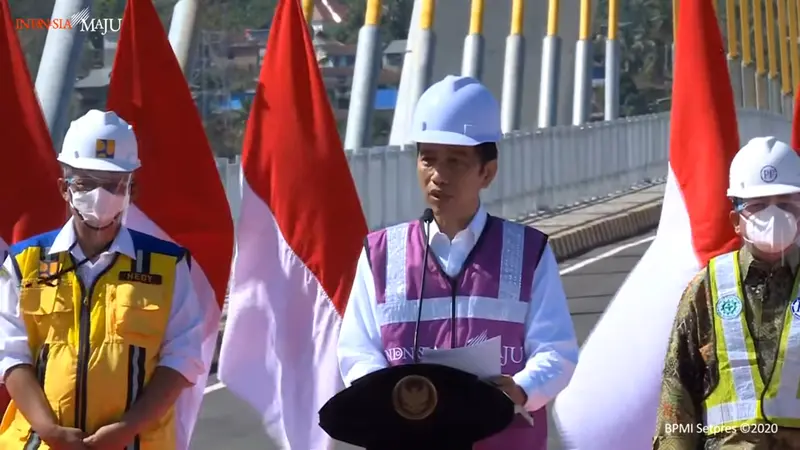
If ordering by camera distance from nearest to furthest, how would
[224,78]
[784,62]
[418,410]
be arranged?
[418,410] < [224,78] < [784,62]

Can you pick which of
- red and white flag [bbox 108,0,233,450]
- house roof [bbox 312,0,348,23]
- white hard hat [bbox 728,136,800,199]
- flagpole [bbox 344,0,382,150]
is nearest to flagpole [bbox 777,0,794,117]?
house roof [bbox 312,0,348,23]

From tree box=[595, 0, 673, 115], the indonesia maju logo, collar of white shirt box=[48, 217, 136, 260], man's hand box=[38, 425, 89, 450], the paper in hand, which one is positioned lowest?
man's hand box=[38, 425, 89, 450]

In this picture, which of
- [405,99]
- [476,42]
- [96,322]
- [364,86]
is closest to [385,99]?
[476,42]

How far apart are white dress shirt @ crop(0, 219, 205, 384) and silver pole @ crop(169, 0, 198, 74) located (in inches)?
316

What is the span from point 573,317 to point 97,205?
11.2 meters

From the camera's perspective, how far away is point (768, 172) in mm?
4484

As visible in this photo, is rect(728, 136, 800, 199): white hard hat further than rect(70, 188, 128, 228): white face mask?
No

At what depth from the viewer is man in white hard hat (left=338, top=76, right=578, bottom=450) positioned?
425 centimetres

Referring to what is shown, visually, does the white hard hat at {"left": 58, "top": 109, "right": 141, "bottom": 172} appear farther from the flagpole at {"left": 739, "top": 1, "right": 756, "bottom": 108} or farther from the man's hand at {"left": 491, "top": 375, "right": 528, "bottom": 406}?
the flagpole at {"left": 739, "top": 1, "right": 756, "bottom": 108}

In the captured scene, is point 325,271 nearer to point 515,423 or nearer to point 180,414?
point 180,414

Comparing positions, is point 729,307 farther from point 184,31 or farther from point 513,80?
point 513,80

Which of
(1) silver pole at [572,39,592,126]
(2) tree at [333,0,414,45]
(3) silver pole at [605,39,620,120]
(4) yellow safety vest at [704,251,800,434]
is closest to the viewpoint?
(4) yellow safety vest at [704,251,800,434]

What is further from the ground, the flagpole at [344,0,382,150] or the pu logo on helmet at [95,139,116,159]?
the flagpole at [344,0,382,150]

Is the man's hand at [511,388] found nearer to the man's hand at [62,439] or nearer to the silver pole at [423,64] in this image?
the man's hand at [62,439]
